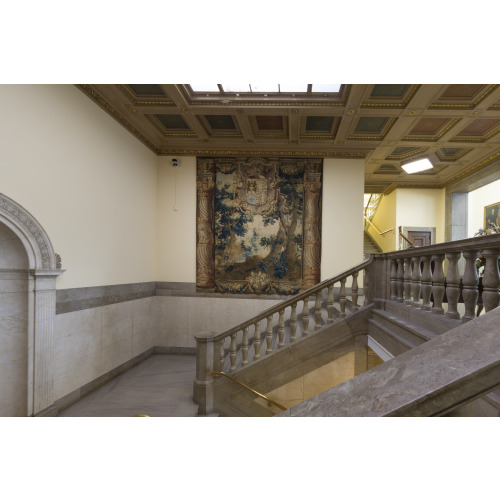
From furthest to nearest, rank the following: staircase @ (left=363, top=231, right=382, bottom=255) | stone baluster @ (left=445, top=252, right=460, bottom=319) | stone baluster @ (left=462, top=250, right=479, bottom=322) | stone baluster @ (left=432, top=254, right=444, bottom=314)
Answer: staircase @ (left=363, top=231, right=382, bottom=255), stone baluster @ (left=432, top=254, right=444, bottom=314), stone baluster @ (left=445, top=252, right=460, bottom=319), stone baluster @ (left=462, top=250, right=479, bottom=322)

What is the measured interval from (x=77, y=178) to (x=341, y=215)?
586cm

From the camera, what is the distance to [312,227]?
732cm

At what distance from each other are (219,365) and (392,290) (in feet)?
9.56

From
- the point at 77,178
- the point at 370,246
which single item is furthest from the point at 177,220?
the point at 370,246

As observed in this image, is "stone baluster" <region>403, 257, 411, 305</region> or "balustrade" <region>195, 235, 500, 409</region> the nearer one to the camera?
"balustrade" <region>195, 235, 500, 409</region>

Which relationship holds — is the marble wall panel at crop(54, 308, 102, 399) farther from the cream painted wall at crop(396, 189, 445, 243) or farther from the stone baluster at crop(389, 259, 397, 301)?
the cream painted wall at crop(396, 189, 445, 243)

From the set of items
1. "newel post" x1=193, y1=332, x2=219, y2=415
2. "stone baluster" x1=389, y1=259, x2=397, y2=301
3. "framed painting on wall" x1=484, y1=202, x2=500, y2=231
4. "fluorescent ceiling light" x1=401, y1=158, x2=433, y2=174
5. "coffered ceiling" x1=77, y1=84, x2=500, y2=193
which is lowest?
"newel post" x1=193, y1=332, x2=219, y2=415

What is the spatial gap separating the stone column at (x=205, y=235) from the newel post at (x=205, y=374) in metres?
2.97

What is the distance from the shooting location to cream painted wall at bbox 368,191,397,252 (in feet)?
36.7

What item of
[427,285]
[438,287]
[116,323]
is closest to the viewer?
[438,287]

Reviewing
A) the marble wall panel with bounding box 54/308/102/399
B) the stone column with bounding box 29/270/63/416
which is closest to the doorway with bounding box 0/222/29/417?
the stone column with bounding box 29/270/63/416

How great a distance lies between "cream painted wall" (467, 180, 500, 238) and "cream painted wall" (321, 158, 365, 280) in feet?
20.4

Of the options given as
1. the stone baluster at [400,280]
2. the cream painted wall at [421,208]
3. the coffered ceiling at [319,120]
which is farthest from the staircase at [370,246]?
the stone baluster at [400,280]

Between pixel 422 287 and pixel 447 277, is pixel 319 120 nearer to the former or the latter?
pixel 422 287
